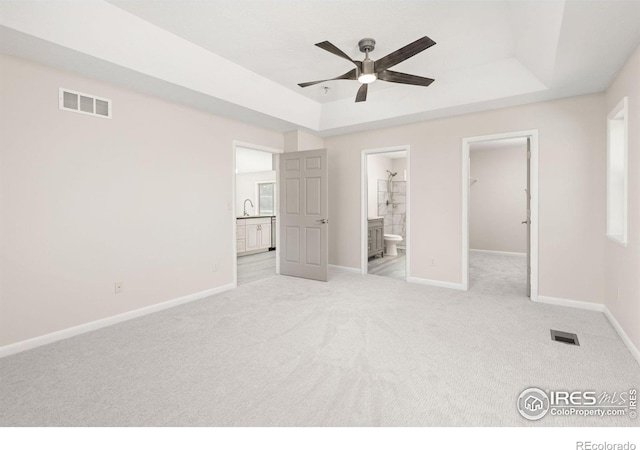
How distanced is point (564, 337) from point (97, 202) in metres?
4.71

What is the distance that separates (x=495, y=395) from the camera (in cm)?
196

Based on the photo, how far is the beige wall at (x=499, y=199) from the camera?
720 cm

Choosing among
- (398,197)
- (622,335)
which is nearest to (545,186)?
(622,335)

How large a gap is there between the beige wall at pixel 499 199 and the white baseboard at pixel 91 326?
6566mm

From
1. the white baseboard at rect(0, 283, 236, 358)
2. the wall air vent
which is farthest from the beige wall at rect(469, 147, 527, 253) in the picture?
the wall air vent

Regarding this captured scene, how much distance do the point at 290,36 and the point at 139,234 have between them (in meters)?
2.69

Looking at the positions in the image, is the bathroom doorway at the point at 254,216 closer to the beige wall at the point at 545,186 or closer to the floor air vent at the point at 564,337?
the beige wall at the point at 545,186

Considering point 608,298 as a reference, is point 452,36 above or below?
above

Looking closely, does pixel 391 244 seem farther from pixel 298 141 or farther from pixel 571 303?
pixel 571 303

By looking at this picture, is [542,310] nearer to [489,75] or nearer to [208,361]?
[489,75]

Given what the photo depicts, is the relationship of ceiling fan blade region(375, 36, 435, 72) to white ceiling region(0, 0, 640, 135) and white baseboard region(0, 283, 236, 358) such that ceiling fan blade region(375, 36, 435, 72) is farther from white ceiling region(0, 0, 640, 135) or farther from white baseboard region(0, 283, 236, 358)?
white baseboard region(0, 283, 236, 358)

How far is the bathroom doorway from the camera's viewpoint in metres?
5.38

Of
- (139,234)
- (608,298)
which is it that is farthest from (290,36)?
(608,298)
